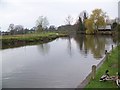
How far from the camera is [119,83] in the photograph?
11633 mm

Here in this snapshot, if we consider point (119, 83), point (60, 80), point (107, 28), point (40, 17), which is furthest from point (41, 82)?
point (107, 28)

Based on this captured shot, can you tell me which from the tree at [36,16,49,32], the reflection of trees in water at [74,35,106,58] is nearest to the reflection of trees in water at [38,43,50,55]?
the reflection of trees in water at [74,35,106,58]

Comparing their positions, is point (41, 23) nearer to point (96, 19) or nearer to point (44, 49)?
point (96, 19)

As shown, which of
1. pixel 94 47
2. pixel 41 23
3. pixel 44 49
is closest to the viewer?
pixel 44 49

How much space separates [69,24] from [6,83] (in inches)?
3964

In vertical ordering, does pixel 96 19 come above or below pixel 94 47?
above

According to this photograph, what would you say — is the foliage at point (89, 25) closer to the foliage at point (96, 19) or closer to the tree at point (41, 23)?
the foliage at point (96, 19)

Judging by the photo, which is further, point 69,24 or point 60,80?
point 69,24

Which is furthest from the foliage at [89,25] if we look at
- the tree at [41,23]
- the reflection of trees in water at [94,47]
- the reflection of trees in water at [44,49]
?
the reflection of trees in water at [44,49]

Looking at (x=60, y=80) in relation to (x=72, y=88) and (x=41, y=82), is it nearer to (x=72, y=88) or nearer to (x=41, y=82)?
(x=41, y=82)

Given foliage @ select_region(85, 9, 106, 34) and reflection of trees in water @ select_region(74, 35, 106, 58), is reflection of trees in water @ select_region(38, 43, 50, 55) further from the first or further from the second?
foliage @ select_region(85, 9, 106, 34)

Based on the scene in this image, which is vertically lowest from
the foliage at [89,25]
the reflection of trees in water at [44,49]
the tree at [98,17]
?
the reflection of trees in water at [44,49]

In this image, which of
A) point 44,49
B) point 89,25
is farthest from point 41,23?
point 44,49

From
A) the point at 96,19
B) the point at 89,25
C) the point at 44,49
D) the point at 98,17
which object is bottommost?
the point at 44,49
